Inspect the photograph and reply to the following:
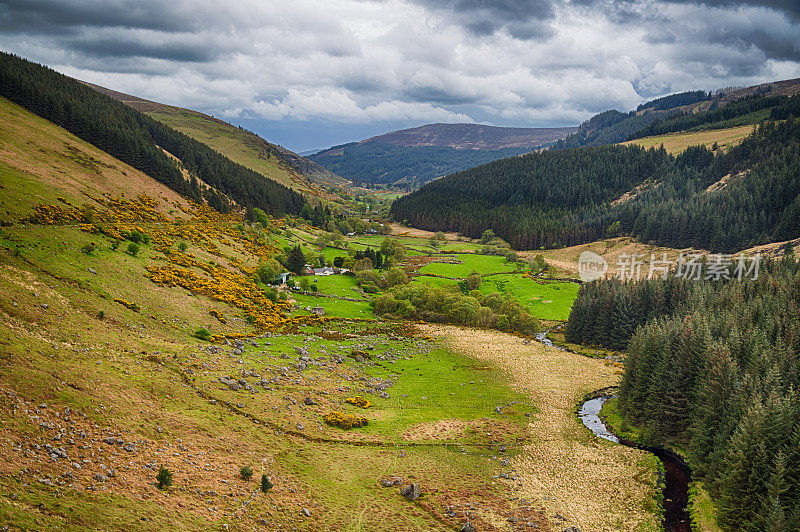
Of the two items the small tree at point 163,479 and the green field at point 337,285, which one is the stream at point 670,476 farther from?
the green field at point 337,285

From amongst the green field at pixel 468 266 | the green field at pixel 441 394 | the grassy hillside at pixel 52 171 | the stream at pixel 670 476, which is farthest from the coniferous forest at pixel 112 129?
the stream at pixel 670 476

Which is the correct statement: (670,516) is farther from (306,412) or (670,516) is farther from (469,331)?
(469,331)

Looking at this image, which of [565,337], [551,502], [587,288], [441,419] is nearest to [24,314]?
[441,419]

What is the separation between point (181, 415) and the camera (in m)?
40.0

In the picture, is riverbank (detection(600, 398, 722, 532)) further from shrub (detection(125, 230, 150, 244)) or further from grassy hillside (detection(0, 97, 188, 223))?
grassy hillside (detection(0, 97, 188, 223))

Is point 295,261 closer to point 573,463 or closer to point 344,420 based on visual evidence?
point 344,420

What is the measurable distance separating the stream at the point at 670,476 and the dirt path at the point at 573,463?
1.65 m

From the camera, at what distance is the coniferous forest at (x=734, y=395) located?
37594 mm

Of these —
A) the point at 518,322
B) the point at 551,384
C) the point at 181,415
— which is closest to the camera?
the point at 181,415

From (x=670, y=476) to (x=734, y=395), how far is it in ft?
36.6

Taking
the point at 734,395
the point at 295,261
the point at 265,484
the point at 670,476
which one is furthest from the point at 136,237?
the point at 734,395

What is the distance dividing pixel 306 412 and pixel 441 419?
17.0 m

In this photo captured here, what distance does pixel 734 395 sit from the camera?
151 feet

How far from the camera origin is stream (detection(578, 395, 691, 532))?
41.8m
